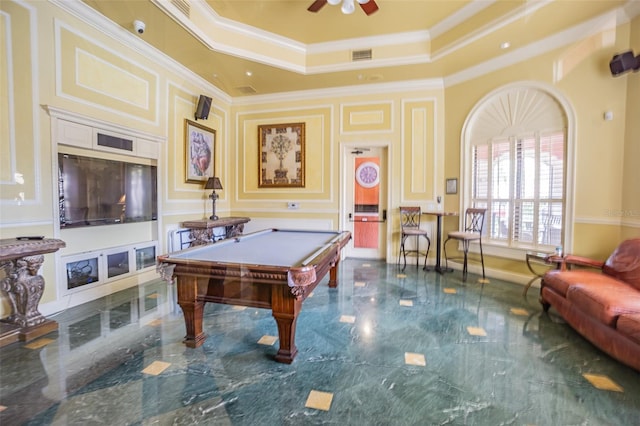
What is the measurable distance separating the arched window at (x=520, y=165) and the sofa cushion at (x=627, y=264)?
2.67 feet

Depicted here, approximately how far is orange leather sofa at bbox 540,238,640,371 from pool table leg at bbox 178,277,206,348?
3062 mm

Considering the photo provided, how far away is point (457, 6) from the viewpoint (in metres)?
3.60

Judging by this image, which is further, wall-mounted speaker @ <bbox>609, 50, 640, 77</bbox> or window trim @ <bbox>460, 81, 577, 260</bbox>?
window trim @ <bbox>460, 81, 577, 260</bbox>

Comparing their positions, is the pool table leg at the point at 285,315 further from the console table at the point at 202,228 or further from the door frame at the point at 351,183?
the door frame at the point at 351,183

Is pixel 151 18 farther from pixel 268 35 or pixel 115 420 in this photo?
pixel 115 420

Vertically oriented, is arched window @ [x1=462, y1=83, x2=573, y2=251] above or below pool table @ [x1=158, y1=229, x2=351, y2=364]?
above

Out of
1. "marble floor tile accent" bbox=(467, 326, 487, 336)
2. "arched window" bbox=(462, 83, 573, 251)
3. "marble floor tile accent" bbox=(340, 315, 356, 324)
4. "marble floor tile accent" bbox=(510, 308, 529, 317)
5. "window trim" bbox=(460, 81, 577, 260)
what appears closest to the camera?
"marble floor tile accent" bbox=(467, 326, 487, 336)

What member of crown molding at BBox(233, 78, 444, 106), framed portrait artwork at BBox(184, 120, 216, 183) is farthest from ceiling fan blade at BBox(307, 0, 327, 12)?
framed portrait artwork at BBox(184, 120, 216, 183)

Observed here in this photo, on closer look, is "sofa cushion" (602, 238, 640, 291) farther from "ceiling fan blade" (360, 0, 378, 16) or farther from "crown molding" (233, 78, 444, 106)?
"ceiling fan blade" (360, 0, 378, 16)

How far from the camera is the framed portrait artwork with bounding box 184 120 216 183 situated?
4.52 meters

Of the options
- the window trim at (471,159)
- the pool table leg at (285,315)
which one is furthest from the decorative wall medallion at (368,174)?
the pool table leg at (285,315)

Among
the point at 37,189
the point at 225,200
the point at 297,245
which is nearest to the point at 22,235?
the point at 37,189

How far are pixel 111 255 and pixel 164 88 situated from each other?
2.43m

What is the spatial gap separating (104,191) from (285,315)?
2823mm
